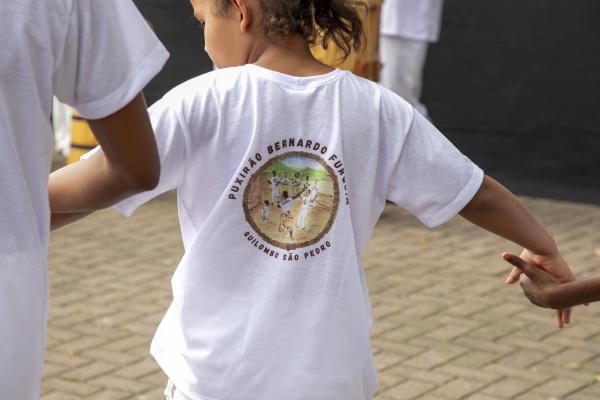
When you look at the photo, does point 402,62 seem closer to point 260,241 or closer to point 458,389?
point 458,389

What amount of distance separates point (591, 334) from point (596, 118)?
3931 millimetres

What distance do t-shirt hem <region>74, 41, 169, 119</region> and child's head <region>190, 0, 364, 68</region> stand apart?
1.94ft

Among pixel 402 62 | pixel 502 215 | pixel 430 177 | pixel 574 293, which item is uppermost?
pixel 430 177

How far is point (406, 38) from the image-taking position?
889 centimetres

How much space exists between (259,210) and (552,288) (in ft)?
3.13

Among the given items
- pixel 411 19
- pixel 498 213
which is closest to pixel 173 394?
pixel 498 213

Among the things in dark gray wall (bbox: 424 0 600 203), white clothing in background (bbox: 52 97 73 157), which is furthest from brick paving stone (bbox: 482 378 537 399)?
white clothing in background (bbox: 52 97 73 157)

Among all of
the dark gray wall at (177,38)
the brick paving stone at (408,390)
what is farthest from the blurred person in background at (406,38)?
the brick paving stone at (408,390)

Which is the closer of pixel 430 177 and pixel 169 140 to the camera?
pixel 169 140

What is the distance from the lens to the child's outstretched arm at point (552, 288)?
2.98 metres

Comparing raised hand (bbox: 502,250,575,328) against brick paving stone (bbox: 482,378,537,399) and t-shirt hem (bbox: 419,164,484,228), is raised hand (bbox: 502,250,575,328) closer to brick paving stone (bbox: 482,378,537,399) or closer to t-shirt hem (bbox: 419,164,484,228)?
t-shirt hem (bbox: 419,164,484,228)

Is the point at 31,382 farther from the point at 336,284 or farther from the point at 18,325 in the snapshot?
the point at 336,284

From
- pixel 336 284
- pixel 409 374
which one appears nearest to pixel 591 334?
pixel 409 374

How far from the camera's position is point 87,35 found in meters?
1.81
